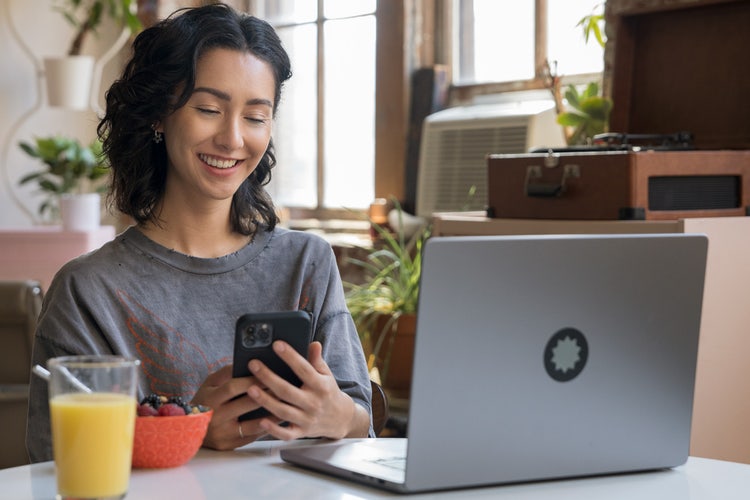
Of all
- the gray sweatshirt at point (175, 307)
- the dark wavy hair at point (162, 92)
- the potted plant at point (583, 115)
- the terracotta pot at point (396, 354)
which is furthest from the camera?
the terracotta pot at point (396, 354)

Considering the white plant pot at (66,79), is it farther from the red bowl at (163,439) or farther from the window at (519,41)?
the red bowl at (163,439)

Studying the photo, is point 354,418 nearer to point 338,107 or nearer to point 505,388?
point 505,388

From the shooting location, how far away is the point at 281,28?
424cm

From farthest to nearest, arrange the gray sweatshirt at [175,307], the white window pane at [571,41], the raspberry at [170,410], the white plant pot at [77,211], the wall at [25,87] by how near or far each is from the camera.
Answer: the wall at [25,87] < the white plant pot at [77,211] < the white window pane at [571,41] < the gray sweatshirt at [175,307] < the raspberry at [170,410]

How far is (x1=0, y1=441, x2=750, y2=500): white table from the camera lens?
1.05 m

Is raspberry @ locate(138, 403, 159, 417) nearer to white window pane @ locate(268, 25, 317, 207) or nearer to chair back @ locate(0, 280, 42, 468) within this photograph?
chair back @ locate(0, 280, 42, 468)

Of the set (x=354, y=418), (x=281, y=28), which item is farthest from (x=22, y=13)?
(x=354, y=418)

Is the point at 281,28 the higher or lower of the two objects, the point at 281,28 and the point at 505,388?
the higher

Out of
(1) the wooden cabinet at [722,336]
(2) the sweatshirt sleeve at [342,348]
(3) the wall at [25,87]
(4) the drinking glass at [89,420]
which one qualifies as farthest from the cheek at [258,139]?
(3) the wall at [25,87]

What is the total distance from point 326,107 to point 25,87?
1.53m

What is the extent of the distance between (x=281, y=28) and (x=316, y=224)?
785 mm

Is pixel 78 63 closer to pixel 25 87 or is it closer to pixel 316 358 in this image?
pixel 25 87

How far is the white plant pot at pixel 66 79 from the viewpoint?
4.49m

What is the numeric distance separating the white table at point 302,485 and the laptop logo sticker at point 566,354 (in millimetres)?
119
